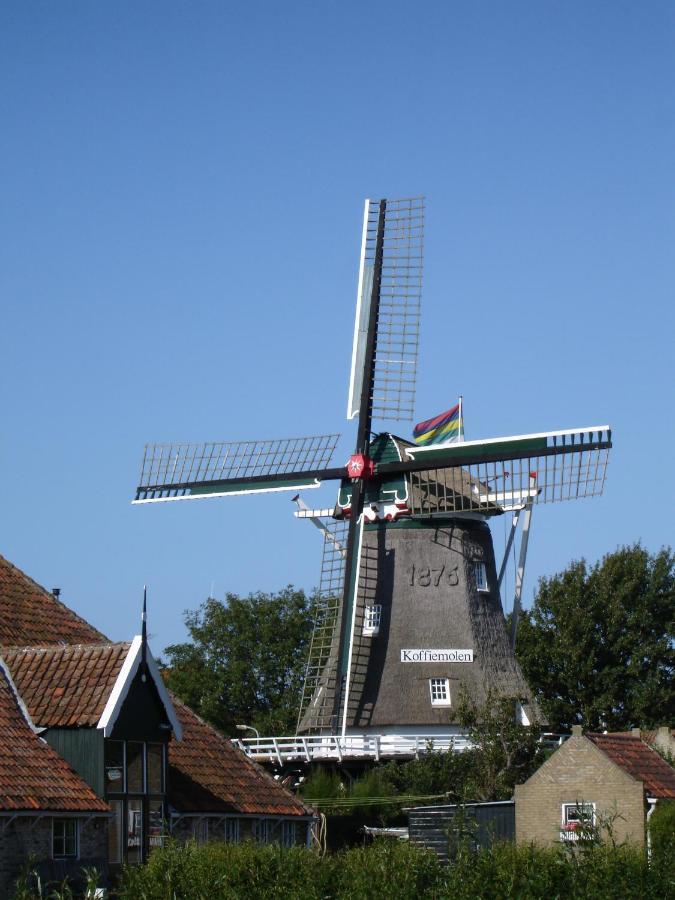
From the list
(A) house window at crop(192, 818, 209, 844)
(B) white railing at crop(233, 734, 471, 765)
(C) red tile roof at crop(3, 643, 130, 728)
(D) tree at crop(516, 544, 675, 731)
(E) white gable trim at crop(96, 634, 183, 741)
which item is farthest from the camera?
(D) tree at crop(516, 544, 675, 731)

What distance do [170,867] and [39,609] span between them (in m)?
6.46

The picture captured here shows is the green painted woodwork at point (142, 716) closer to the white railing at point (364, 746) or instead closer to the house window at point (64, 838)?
the house window at point (64, 838)

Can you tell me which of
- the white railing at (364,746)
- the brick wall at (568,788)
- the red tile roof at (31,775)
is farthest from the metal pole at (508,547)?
the red tile roof at (31,775)

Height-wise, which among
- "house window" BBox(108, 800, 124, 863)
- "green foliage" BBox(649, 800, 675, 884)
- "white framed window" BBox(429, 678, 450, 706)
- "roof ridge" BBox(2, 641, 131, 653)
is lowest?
"green foliage" BBox(649, 800, 675, 884)

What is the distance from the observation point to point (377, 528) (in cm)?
3922

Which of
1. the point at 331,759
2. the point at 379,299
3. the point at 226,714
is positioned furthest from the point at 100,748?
the point at 226,714

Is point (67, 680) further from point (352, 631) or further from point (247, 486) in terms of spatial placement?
point (247, 486)

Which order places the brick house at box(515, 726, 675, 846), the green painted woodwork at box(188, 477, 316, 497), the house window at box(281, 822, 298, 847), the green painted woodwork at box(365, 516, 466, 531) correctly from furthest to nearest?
the green painted woodwork at box(188, 477, 316, 497), the green painted woodwork at box(365, 516, 466, 531), the brick house at box(515, 726, 675, 846), the house window at box(281, 822, 298, 847)

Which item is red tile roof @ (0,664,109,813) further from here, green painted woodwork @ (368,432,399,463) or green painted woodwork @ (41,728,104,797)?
green painted woodwork @ (368,432,399,463)

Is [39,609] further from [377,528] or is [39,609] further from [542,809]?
[377,528]

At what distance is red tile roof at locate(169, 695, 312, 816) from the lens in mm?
22953

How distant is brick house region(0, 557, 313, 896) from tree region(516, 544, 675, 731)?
33191 millimetres

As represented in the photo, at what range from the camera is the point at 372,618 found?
38906 mm

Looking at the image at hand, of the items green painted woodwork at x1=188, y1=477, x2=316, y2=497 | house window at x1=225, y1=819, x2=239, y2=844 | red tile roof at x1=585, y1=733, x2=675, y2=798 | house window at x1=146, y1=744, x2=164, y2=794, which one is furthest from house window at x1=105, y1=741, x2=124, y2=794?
green painted woodwork at x1=188, y1=477, x2=316, y2=497
